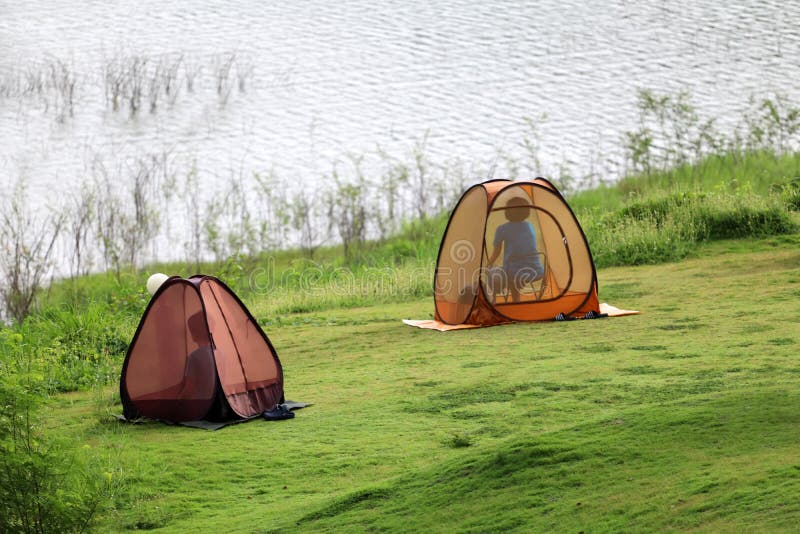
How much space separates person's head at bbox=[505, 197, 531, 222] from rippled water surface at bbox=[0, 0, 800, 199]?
10.3 metres

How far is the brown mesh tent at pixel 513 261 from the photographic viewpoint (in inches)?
464

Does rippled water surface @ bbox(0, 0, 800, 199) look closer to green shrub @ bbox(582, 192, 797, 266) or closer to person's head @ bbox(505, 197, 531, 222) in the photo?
green shrub @ bbox(582, 192, 797, 266)

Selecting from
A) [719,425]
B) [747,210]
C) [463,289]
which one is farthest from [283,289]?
[719,425]

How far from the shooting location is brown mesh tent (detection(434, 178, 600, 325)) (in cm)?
1180

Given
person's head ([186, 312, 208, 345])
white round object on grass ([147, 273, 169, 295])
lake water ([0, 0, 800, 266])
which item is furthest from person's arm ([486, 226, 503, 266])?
lake water ([0, 0, 800, 266])

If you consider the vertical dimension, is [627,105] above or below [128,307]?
above

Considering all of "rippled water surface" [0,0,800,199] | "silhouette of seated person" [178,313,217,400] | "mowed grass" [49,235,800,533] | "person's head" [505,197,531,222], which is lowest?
"mowed grass" [49,235,800,533]

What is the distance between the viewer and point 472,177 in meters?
21.8

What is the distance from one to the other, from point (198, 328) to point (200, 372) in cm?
39

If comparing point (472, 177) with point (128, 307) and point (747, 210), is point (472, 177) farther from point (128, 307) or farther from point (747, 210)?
point (128, 307)

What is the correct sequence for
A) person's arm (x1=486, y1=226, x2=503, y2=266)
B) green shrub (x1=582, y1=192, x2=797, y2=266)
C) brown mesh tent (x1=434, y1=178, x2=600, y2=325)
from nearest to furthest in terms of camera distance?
brown mesh tent (x1=434, y1=178, x2=600, y2=325), person's arm (x1=486, y1=226, x2=503, y2=266), green shrub (x1=582, y1=192, x2=797, y2=266)

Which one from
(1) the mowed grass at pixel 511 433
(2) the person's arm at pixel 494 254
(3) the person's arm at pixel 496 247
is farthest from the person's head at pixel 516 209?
(1) the mowed grass at pixel 511 433

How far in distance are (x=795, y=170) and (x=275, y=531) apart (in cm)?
A: 1436

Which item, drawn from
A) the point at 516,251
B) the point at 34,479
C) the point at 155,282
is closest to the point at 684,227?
the point at 516,251
